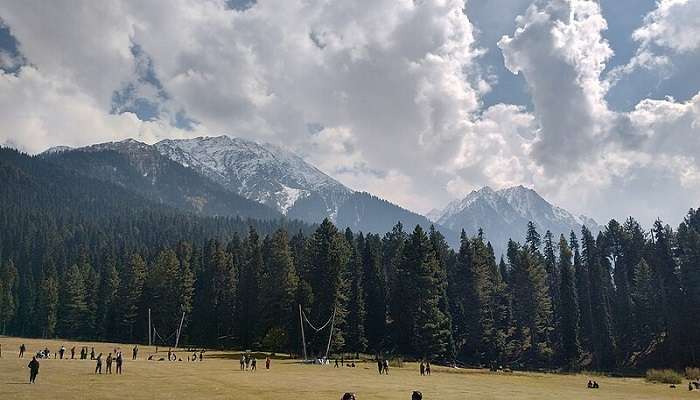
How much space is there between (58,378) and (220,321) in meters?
70.7

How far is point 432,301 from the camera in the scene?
→ 279 feet

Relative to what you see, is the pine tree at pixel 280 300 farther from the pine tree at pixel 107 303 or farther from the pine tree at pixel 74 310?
the pine tree at pixel 74 310

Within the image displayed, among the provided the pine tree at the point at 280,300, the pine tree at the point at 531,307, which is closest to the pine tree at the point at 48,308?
the pine tree at the point at 280,300

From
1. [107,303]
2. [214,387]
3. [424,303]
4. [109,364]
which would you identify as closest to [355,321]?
[424,303]

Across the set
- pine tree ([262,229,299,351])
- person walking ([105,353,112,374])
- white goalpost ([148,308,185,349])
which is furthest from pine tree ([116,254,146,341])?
person walking ([105,353,112,374])

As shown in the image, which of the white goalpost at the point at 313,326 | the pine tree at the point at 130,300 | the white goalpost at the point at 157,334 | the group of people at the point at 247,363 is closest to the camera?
the group of people at the point at 247,363

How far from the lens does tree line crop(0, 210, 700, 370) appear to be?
3438 inches

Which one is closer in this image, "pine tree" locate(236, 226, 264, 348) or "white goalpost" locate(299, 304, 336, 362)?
"white goalpost" locate(299, 304, 336, 362)

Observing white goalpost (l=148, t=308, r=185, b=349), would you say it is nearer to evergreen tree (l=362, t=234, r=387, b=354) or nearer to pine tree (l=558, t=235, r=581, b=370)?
evergreen tree (l=362, t=234, r=387, b=354)

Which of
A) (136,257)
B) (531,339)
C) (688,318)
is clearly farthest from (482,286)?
(136,257)

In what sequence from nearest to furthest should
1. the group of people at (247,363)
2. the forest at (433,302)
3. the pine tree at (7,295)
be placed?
1. the group of people at (247,363)
2. the forest at (433,302)
3. the pine tree at (7,295)

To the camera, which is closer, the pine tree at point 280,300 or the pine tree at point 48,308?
the pine tree at point 280,300

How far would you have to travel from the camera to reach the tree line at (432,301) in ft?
286

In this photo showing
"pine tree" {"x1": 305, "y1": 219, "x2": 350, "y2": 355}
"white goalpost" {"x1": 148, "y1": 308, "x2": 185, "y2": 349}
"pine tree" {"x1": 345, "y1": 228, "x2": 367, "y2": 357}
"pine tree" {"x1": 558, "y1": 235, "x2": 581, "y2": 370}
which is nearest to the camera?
"pine tree" {"x1": 305, "y1": 219, "x2": 350, "y2": 355}
